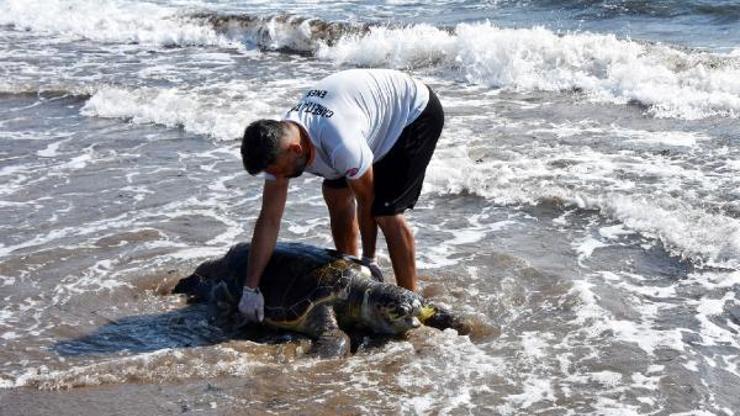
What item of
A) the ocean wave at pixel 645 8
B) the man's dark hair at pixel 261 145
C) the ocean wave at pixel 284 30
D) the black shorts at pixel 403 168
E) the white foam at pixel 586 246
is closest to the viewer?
the man's dark hair at pixel 261 145

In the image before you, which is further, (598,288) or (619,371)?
(598,288)

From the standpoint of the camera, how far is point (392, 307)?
14.7 feet

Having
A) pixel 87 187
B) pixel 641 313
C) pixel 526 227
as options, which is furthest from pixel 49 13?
pixel 641 313

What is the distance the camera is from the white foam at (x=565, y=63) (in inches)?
393

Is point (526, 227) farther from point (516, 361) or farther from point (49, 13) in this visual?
point (49, 13)

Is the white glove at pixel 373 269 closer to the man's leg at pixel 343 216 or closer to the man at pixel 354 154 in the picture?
the man at pixel 354 154

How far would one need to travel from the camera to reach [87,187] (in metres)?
7.46

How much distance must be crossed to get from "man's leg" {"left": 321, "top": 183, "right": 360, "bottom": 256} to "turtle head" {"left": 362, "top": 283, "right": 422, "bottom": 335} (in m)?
0.54

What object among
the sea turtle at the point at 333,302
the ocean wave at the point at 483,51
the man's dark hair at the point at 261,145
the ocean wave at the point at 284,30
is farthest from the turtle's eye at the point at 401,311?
the ocean wave at the point at 284,30

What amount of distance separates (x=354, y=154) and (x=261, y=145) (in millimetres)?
425

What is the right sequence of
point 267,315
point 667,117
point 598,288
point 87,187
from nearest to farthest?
1. point 267,315
2. point 598,288
3. point 87,187
4. point 667,117

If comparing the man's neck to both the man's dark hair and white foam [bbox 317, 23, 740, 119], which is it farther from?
white foam [bbox 317, 23, 740, 119]

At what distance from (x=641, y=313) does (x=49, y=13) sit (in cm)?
1717

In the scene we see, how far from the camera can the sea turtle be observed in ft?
14.8
